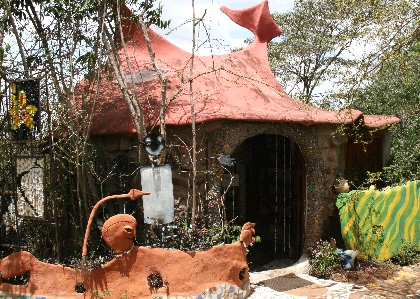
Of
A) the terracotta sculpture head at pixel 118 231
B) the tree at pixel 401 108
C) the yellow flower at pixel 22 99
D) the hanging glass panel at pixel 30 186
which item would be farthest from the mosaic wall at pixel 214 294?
the tree at pixel 401 108

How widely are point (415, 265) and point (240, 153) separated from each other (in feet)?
13.6

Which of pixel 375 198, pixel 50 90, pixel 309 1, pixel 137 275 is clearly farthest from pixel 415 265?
pixel 309 1

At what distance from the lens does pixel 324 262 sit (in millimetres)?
7008

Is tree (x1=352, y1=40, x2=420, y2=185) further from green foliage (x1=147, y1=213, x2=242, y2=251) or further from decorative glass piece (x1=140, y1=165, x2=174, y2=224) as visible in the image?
decorative glass piece (x1=140, y1=165, x2=174, y2=224)

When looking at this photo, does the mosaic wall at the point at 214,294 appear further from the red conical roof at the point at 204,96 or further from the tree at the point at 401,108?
the tree at the point at 401,108

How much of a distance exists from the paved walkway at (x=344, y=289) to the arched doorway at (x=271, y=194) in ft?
4.11

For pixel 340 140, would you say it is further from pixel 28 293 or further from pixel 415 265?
pixel 28 293

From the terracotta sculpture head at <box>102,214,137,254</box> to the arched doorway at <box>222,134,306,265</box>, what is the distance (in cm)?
360

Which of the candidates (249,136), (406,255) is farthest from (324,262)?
(249,136)

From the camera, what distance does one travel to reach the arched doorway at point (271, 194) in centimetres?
809

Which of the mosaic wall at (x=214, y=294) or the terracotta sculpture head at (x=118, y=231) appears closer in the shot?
the terracotta sculpture head at (x=118, y=231)

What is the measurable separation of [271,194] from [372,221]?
255 cm

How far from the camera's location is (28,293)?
5078 millimetres

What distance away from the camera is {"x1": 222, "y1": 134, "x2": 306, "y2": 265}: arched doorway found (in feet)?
26.6
